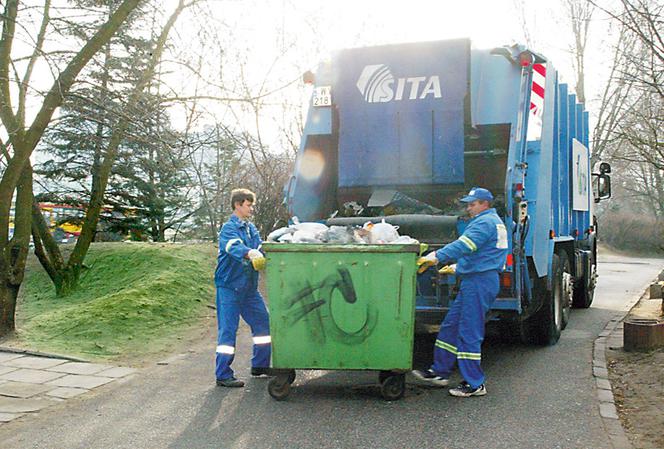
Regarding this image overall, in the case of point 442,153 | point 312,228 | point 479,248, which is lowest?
point 479,248

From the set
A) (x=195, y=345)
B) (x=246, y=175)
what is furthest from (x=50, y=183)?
(x=195, y=345)

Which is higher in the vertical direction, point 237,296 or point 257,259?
point 257,259

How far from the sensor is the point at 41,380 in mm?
5461

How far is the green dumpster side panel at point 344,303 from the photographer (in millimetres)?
4746

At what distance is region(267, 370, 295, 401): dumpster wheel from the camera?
16.0 feet

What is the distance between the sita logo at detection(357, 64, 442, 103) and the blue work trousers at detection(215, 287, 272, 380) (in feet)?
6.96

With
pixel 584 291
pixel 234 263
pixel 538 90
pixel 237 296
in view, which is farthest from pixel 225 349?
pixel 584 291

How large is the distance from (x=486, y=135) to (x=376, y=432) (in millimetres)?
3142

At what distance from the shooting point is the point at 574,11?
19.6 metres

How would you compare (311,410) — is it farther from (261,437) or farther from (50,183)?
(50,183)

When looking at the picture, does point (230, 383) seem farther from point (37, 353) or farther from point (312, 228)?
point (37, 353)

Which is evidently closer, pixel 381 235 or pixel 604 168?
pixel 381 235

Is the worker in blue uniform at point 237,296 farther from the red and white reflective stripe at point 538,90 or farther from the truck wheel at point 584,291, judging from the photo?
the truck wheel at point 584,291

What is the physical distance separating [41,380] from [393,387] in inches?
107
